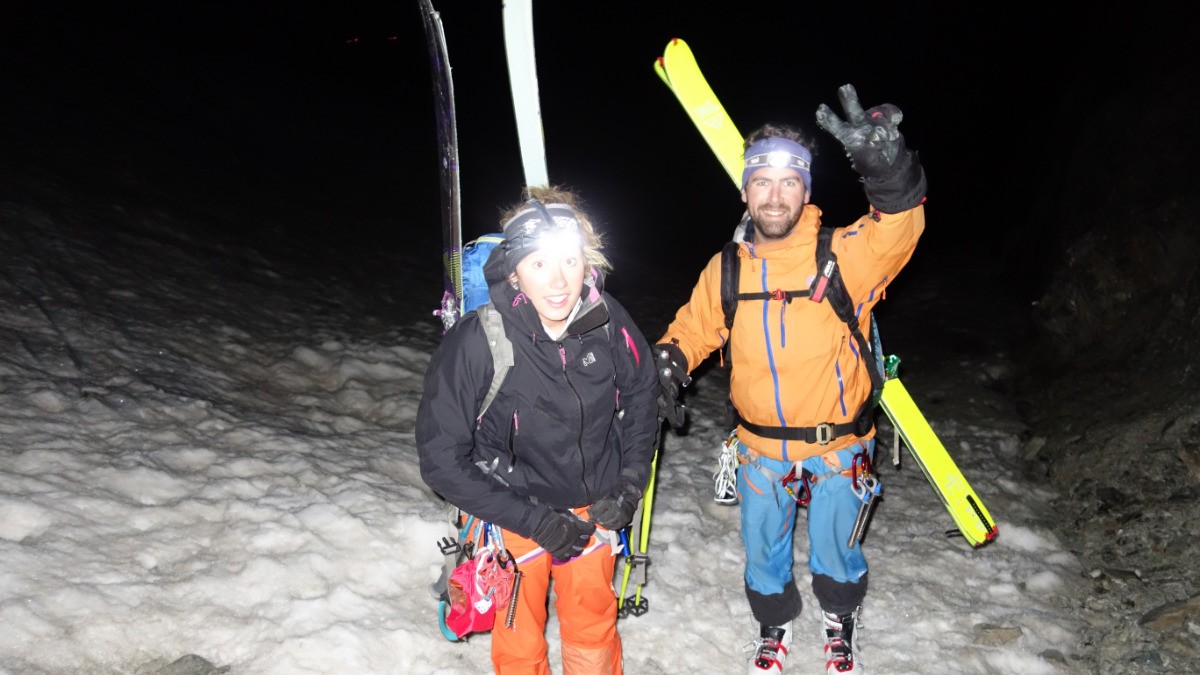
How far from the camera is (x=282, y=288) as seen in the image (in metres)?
10.0

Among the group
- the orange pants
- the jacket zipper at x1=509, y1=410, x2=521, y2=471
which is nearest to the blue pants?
the orange pants

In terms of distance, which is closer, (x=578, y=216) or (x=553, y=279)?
(x=553, y=279)

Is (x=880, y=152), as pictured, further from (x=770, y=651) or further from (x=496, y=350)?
(x=770, y=651)

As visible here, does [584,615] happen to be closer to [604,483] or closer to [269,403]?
[604,483]

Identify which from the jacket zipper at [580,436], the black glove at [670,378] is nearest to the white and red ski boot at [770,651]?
the black glove at [670,378]

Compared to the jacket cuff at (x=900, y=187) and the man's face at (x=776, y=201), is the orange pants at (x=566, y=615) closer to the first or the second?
the man's face at (x=776, y=201)

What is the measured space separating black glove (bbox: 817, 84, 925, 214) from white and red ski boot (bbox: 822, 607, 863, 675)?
2.26m

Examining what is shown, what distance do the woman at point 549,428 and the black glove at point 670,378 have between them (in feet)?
1.11

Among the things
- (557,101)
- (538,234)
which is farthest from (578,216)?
(557,101)

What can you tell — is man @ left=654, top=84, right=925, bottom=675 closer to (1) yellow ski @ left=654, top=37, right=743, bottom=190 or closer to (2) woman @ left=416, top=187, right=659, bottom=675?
(2) woman @ left=416, top=187, right=659, bottom=675

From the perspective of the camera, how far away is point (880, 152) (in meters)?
3.32

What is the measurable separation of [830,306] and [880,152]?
781mm

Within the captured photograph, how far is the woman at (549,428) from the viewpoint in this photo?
312 cm

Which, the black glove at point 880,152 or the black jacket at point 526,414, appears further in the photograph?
the black glove at point 880,152
